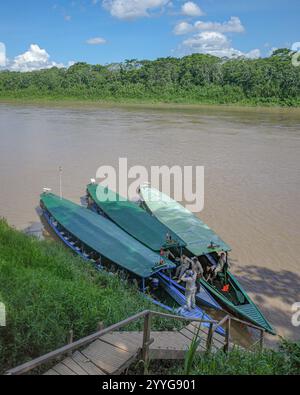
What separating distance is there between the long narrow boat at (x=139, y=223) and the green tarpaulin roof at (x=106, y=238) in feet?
1.26

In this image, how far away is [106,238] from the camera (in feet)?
33.6

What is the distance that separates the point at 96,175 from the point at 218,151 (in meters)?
9.32

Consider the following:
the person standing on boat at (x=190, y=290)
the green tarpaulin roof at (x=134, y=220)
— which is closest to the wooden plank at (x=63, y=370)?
the person standing on boat at (x=190, y=290)

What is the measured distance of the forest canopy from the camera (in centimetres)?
6209

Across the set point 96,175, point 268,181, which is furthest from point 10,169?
point 268,181

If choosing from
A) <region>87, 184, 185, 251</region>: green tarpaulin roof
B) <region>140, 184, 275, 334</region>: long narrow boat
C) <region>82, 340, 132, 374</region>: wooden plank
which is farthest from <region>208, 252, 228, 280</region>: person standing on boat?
<region>82, 340, 132, 374</region>: wooden plank

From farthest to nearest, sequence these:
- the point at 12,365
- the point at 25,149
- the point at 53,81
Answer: the point at 53,81
the point at 25,149
the point at 12,365

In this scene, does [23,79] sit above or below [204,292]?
above

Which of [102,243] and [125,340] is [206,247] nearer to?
[102,243]

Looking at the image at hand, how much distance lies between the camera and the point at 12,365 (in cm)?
445
